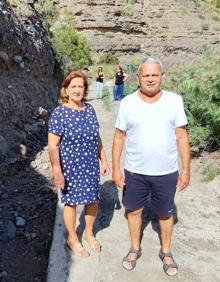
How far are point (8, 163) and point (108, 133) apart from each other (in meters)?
2.88

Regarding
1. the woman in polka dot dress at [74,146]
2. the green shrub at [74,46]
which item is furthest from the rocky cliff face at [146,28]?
the woman in polka dot dress at [74,146]

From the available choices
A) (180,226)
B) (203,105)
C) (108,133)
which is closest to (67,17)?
(108,133)

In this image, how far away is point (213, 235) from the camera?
4723mm

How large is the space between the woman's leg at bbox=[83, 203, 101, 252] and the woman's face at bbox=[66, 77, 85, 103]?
106 cm

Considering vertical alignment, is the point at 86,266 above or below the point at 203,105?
below

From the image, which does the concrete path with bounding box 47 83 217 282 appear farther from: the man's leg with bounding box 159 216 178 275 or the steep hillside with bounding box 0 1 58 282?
the steep hillside with bounding box 0 1 58 282

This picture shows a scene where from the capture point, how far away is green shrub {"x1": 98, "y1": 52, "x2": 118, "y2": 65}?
83.6 ft

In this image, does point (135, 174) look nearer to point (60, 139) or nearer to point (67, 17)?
point (60, 139)

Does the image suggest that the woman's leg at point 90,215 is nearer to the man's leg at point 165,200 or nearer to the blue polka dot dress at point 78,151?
the blue polka dot dress at point 78,151

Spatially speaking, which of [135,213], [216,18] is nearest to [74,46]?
[216,18]

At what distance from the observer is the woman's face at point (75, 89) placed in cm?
371

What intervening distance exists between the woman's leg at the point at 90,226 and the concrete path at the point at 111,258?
0.29ft

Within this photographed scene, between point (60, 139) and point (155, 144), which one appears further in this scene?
point (60, 139)

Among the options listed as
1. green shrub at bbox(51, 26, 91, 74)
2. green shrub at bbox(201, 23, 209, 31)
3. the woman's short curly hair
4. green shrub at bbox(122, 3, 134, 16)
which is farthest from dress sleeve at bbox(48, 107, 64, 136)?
green shrub at bbox(201, 23, 209, 31)
